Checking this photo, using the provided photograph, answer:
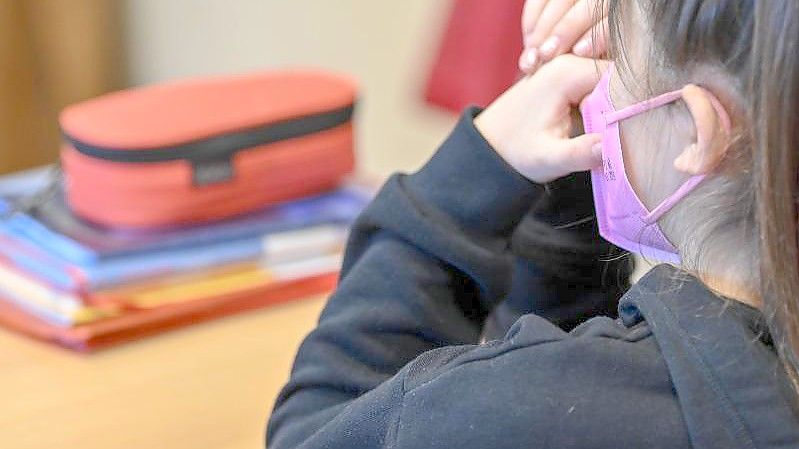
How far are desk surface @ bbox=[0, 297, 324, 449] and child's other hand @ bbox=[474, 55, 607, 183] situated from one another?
264 millimetres

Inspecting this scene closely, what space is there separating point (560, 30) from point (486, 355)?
0.23 metres

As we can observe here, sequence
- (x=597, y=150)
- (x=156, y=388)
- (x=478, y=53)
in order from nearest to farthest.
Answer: (x=597, y=150) → (x=156, y=388) → (x=478, y=53)

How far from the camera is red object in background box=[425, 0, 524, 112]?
→ 1280 mm

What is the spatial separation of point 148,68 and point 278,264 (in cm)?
122

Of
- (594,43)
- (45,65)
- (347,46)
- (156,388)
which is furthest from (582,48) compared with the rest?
(45,65)

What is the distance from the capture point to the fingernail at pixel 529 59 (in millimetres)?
669

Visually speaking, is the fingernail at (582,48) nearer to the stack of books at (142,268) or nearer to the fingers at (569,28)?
the fingers at (569,28)

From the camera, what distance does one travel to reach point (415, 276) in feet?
2.21

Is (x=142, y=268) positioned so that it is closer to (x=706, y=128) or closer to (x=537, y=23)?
(x=537, y=23)

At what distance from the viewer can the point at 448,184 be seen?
673 millimetres

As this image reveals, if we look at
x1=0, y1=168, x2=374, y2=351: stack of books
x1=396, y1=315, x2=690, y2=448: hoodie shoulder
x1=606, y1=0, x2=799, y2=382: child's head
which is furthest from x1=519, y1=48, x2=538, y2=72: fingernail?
x1=0, y1=168, x2=374, y2=351: stack of books

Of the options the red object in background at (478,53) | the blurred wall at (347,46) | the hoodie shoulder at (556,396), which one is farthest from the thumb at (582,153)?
the blurred wall at (347,46)

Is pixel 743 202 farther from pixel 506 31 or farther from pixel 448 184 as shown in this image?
pixel 506 31

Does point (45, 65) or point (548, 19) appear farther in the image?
point (45, 65)
